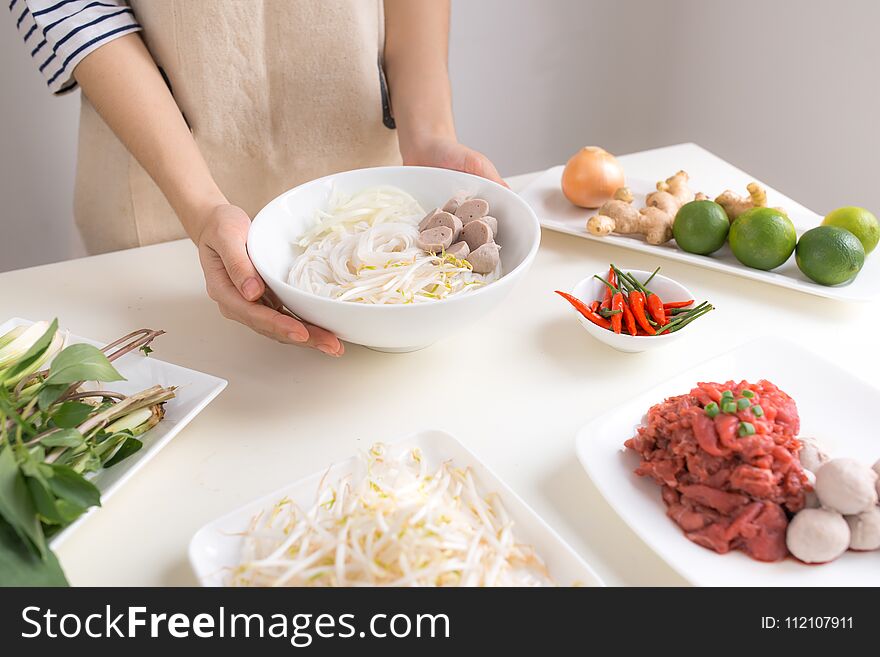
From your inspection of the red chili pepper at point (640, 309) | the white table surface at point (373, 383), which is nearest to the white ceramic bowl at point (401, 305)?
the white table surface at point (373, 383)

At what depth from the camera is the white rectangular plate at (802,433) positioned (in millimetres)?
Answer: 904

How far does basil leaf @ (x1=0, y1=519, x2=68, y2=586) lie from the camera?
2.80 ft

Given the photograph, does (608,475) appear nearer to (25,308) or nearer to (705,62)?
(25,308)

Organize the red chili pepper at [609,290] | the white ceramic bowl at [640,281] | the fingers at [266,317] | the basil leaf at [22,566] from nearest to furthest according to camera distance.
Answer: the basil leaf at [22,566], the fingers at [266,317], the white ceramic bowl at [640,281], the red chili pepper at [609,290]

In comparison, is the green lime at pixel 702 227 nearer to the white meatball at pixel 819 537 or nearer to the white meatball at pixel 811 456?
the white meatball at pixel 811 456

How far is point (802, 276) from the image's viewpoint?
5.02 feet

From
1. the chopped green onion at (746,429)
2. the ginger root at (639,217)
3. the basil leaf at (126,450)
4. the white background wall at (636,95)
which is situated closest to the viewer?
the chopped green onion at (746,429)

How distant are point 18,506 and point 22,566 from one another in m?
0.07

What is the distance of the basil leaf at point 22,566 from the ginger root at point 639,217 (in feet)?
3.96

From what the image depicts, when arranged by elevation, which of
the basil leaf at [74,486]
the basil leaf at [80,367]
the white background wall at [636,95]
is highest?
the basil leaf at [80,367]

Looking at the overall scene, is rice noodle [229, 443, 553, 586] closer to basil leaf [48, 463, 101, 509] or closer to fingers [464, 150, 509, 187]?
basil leaf [48, 463, 101, 509]

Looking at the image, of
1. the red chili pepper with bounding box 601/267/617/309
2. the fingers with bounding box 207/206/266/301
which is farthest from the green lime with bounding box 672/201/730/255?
the fingers with bounding box 207/206/266/301

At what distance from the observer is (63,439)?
97 centimetres

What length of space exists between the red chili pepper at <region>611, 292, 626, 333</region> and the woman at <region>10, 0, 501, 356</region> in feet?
1.27
